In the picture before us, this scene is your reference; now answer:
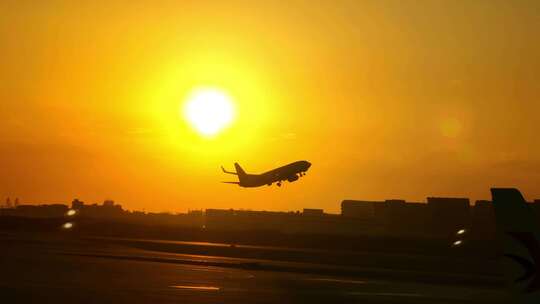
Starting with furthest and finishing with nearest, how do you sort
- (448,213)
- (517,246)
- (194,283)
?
1. (448,213)
2. (194,283)
3. (517,246)

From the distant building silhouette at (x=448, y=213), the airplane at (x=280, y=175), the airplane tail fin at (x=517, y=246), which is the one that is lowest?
the airplane tail fin at (x=517, y=246)

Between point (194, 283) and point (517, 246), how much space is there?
23.7 meters

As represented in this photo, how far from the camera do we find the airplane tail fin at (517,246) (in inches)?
821

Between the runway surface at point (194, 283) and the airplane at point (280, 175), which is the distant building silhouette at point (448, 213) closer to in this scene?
the airplane at point (280, 175)

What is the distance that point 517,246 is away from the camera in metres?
20.9

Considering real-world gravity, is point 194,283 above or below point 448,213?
below

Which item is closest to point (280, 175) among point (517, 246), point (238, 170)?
point (238, 170)

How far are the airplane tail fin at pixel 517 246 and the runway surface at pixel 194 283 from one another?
1455cm

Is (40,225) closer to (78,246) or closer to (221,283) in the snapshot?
(78,246)

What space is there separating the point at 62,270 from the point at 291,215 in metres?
140

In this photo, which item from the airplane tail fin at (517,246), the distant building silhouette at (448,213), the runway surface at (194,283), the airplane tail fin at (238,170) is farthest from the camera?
the airplane tail fin at (238,170)

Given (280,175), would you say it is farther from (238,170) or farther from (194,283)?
(194,283)

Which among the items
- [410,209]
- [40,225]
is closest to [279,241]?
[410,209]

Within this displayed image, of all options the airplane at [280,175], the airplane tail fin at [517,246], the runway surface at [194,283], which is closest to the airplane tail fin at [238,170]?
the airplane at [280,175]
